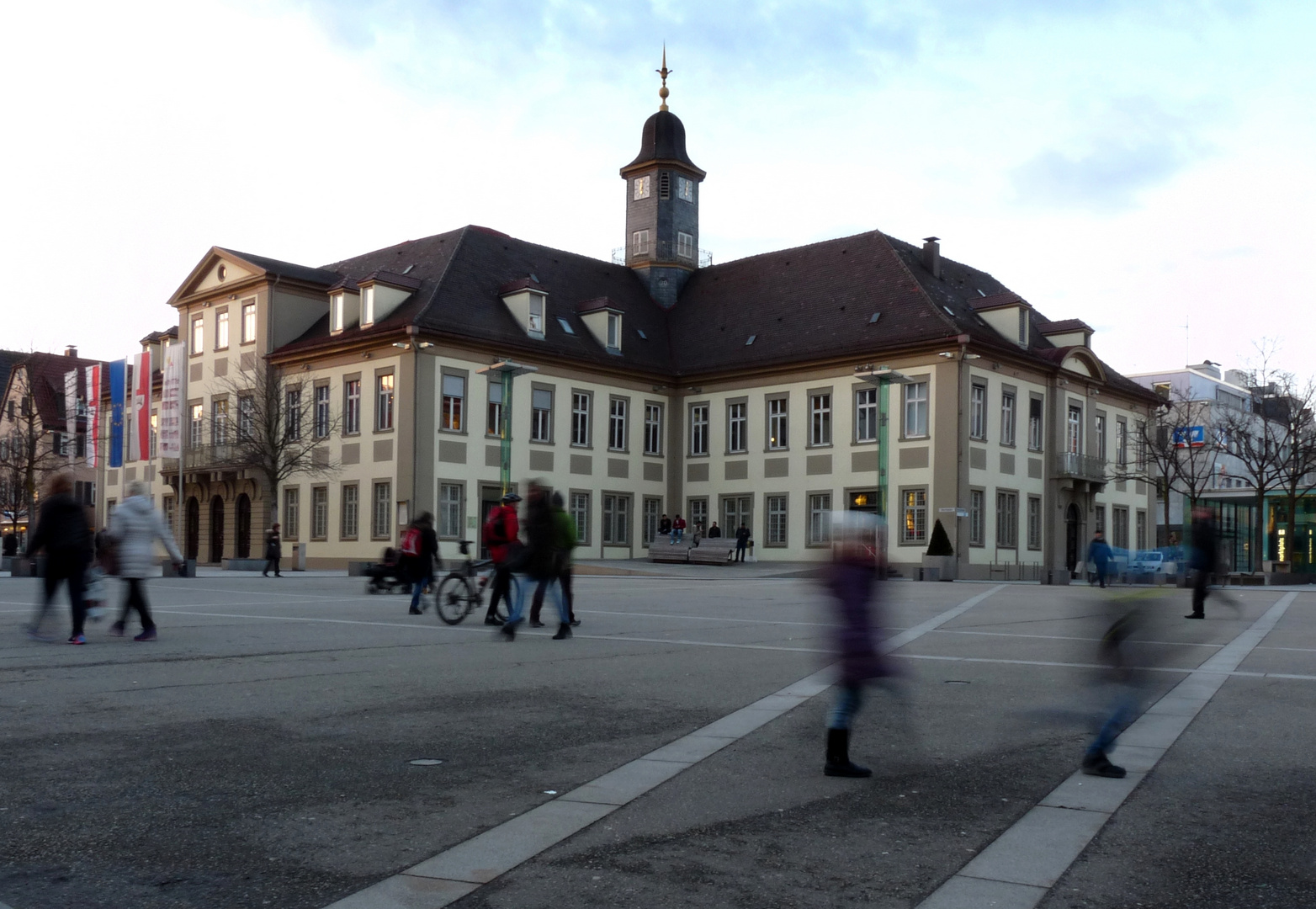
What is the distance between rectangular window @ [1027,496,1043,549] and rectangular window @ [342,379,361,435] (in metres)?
25.0

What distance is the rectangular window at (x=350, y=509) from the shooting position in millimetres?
48688

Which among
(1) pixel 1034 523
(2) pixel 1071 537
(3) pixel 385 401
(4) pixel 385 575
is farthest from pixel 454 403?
(2) pixel 1071 537

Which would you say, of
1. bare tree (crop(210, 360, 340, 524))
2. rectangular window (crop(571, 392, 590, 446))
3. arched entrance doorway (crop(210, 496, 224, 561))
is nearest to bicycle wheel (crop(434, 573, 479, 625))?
bare tree (crop(210, 360, 340, 524))

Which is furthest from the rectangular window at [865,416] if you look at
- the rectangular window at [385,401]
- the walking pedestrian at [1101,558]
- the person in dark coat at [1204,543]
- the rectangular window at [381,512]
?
the walking pedestrian at [1101,558]

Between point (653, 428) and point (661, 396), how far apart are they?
4.42ft

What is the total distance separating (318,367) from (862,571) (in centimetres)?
4575

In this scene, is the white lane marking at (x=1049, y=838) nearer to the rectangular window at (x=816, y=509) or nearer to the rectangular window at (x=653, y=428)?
the rectangular window at (x=816, y=509)

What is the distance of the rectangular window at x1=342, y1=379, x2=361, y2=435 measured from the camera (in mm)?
48812

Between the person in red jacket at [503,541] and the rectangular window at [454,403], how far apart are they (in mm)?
30602

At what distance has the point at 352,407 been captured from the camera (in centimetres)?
4922

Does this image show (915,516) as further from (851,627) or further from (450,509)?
(851,627)

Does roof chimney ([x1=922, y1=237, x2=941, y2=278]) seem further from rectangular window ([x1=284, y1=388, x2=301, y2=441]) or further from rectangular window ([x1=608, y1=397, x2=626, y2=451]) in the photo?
rectangular window ([x1=284, y1=388, x2=301, y2=441])

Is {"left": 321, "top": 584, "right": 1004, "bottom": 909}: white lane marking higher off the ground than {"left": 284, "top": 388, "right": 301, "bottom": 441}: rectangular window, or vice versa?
{"left": 284, "top": 388, "right": 301, "bottom": 441}: rectangular window

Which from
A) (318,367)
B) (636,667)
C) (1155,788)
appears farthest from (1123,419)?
(1155,788)
